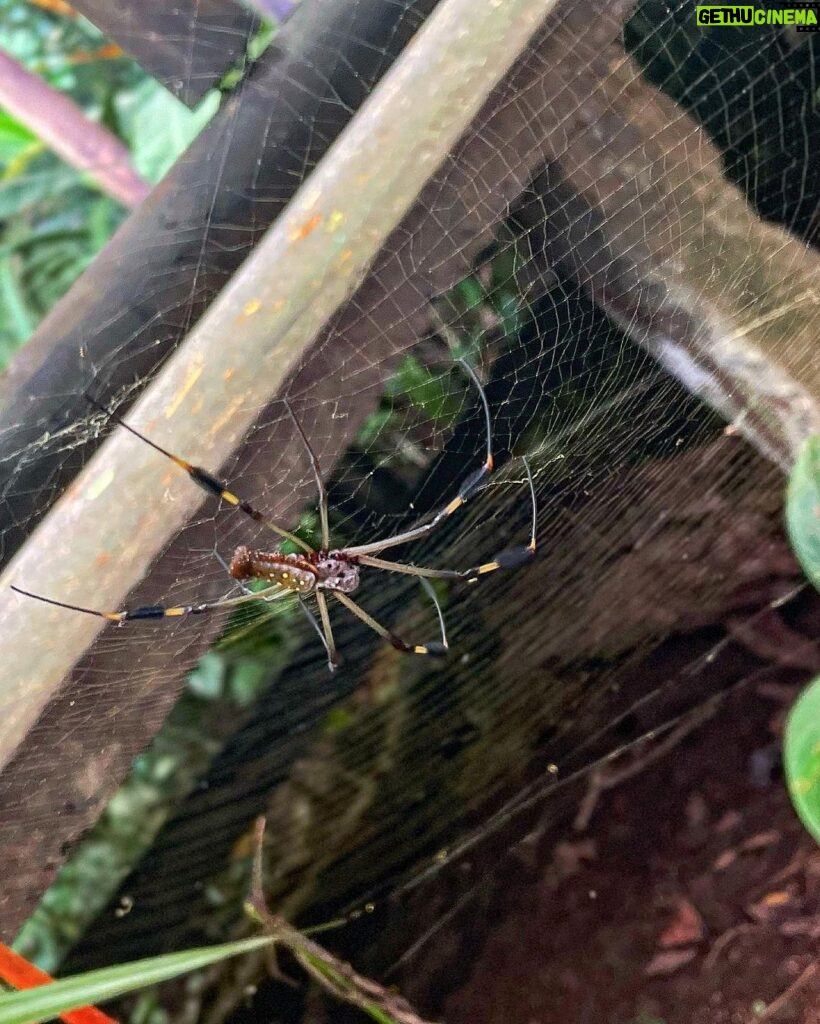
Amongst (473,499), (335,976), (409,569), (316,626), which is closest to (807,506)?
(473,499)

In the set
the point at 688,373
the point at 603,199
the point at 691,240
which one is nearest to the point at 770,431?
the point at 688,373

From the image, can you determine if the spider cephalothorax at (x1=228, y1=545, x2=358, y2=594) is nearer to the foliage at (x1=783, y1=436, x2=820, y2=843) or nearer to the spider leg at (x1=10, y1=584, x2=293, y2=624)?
the spider leg at (x1=10, y1=584, x2=293, y2=624)

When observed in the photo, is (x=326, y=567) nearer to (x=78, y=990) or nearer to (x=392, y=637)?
(x=392, y=637)

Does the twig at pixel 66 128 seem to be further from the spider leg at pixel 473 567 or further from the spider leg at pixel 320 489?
the spider leg at pixel 473 567

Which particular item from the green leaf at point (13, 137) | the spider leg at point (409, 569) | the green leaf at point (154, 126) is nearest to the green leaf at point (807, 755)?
the spider leg at point (409, 569)

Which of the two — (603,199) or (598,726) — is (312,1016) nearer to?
(598,726)

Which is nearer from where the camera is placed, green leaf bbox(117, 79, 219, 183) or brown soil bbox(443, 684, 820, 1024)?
brown soil bbox(443, 684, 820, 1024)

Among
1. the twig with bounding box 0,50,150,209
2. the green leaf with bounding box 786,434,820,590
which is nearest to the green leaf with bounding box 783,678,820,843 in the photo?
the green leaf with bounding box 786,434,820,590
